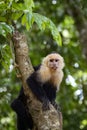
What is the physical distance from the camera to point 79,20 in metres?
6.29

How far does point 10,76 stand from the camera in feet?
19.8

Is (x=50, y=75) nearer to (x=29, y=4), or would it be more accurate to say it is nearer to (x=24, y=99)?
(x=24, y=99)

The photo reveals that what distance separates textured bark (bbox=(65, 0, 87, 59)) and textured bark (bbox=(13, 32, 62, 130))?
→ 272cm

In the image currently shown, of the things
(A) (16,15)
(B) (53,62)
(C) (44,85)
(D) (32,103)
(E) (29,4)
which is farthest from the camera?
(B) (53,62)

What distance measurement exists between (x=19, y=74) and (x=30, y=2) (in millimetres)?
707

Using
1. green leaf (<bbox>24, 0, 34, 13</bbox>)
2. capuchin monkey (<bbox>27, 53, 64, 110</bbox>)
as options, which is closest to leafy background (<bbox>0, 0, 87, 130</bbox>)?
capuchin monkey (<bbox>27, 53, 64, 110</bbox>)

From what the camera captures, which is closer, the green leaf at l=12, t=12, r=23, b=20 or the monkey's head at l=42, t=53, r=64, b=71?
the green leaf at l=12, t=12, r=23, b=20

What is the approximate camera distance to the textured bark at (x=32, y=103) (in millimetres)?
2871

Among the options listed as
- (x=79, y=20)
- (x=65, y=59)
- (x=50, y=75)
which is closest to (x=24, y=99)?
(x=50, y=75)

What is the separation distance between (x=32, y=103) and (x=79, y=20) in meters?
3.44

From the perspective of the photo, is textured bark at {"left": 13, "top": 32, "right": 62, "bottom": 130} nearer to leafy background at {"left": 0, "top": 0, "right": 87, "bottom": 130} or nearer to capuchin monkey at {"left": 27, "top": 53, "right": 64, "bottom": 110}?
capuchin monkey at {"left": 27, "top": 53, "right": 64, "bottom": 110}

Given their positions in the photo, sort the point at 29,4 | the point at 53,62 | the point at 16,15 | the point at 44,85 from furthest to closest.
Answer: the point at 53,62 → the point at 44,85 → the point at 16,15 → the point at 29,4

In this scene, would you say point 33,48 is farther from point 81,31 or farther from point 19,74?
point 19,74

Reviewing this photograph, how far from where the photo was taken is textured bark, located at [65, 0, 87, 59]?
590 centimetres
